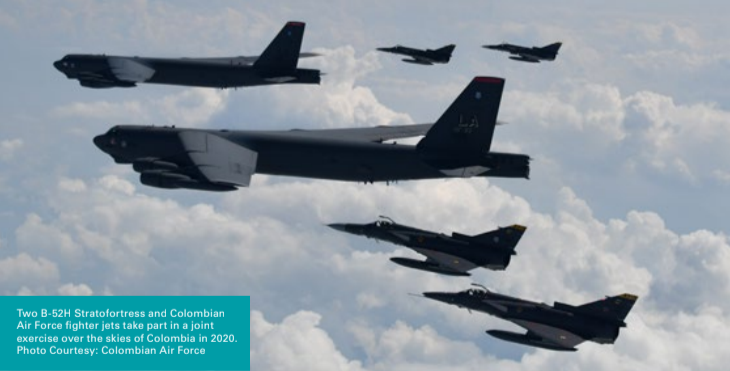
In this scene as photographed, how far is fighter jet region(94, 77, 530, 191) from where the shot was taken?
7331 centimetres

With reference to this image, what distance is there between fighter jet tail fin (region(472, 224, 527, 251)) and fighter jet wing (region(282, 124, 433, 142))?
14.3m

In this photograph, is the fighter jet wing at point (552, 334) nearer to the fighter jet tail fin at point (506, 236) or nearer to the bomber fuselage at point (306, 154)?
the fighter jet tail fin at point (506, 236)

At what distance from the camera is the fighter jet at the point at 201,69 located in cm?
10762

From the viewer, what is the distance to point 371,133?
86.4 metres

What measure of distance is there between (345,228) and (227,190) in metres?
13.7

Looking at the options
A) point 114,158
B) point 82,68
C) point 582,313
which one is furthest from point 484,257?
point 82,68

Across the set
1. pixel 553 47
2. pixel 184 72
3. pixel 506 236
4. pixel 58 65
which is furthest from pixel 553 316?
pixel 58 65

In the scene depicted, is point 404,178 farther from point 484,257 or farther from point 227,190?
point 227,190

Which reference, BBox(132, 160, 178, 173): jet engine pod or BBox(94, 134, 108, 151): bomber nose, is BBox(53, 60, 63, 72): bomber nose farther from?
BBox(132, 160, 178, 173): jet engine pod

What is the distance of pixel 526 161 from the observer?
242ft

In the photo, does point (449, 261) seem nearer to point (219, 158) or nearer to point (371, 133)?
point (371, 133)

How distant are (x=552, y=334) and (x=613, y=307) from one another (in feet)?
15.5

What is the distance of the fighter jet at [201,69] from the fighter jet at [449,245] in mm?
33190

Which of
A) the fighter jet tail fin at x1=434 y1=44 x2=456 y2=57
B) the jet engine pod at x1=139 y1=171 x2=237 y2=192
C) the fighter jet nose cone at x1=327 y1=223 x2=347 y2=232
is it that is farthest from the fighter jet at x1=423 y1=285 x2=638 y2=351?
the fighter jet tail fin at x1=434 y1=44 x2=456 y2=57
